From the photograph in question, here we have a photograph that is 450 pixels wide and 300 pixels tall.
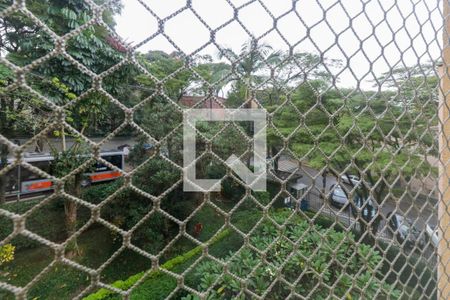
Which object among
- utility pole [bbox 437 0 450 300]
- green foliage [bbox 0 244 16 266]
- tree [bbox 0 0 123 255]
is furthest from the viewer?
green foliage [bbox 0 244 16 266]

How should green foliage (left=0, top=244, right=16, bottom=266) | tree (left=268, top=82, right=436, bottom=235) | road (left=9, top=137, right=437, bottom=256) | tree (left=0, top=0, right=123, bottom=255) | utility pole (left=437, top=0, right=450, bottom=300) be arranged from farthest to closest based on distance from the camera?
green foliage (left=0, top=244, right=16, bottom=266)
tree (left=0, top=0, right=123, bottom=255)
tree (left=268, top=82, right=436, bottom=235)
utility pole (left=437, top=0, right=450, bottom=300)
road (left=9, top=137, right=437, bottom=256)

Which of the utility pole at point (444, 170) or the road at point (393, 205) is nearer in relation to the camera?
the road at point (393, 205)

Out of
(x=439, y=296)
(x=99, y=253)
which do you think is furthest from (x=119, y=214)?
(x=439, y=296)

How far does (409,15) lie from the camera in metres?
0.54

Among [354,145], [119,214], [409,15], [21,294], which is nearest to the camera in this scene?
[21,294]

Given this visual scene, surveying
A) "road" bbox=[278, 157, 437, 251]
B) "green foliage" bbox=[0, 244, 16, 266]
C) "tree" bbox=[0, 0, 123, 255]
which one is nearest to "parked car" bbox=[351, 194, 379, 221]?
"road" bbox=[278, 157, 437, 251]

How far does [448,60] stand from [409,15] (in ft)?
0.70

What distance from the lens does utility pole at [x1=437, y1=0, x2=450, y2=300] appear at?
2.07ft

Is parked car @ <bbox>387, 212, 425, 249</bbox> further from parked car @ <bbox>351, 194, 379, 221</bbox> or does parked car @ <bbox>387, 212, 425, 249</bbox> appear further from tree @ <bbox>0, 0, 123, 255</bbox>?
tree @ <bbox>0, 0, 123, 255</bbox>

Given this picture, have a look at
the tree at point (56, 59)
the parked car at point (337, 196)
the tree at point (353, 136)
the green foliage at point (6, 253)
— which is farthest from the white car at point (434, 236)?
the green foliage at point (6, 253)

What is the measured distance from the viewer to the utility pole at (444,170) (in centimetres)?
63

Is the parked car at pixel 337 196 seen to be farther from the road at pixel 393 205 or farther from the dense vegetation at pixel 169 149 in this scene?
the dense vegetation at pixel 169 149

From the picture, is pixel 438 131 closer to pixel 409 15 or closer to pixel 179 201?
pixel 409 15

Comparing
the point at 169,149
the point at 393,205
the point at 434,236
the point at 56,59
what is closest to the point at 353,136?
the point at 393,205
